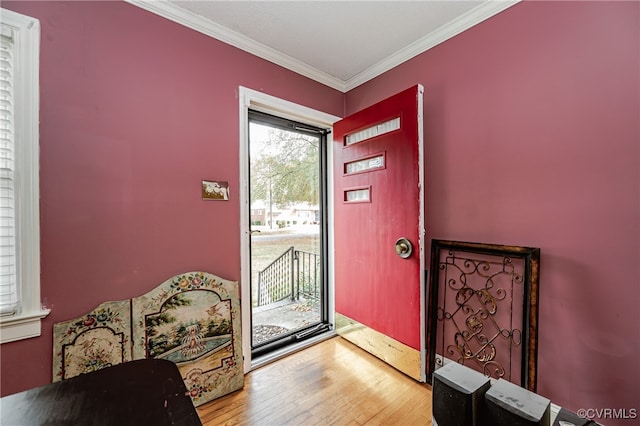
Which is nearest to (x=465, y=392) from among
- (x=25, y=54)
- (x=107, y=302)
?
(x=107, y=302)

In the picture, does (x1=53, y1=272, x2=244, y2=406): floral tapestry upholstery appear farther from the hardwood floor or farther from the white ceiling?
the white ceiling

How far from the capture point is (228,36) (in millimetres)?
1936

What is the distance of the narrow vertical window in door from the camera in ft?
7.68

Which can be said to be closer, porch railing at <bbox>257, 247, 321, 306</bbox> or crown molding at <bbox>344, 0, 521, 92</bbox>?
crown molding at <bbox>344, 0, 521, 92</bbox>

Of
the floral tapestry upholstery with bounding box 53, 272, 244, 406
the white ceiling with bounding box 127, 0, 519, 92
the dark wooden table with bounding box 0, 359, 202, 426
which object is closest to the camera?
the dark wooden table with bounding box 0, 359, 202, 426

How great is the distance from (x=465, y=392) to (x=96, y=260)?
1.97 m

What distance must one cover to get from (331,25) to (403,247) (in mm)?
1688

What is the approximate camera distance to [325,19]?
1795 millimetres

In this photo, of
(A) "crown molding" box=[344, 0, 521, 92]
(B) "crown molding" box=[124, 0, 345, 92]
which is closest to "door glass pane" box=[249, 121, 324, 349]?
(B) "crown molding" box=[124, 0, 345, 92]

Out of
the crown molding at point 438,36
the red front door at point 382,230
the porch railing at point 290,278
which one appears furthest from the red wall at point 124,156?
the crown molding at point 438,36

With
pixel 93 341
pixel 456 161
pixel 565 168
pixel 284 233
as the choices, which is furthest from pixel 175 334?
pixel 565 168

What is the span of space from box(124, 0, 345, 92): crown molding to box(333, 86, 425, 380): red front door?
54 cm

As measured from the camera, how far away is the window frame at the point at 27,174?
1.30 meters

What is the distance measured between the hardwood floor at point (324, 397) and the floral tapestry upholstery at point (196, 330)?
0.15m
